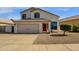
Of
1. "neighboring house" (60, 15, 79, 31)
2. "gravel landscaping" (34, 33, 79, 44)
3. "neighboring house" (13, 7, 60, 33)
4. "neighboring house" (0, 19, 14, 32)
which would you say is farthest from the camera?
"neighboring house" (0, 19, 14, 32)

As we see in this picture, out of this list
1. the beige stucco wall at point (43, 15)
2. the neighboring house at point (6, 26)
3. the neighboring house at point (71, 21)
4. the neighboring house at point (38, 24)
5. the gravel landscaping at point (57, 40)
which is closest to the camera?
the gravel landscaping at point (57, 40)

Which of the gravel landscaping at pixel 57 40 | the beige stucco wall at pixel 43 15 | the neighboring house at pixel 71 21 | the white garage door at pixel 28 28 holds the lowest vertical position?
the gravel landscaping at pixel 57 40

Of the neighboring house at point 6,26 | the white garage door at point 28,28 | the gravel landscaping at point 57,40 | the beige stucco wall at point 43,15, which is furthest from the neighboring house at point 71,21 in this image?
the neighboring house at point 6,26

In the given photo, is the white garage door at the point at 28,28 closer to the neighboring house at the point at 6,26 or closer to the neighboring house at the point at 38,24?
the neighboring house at the point at 38,24

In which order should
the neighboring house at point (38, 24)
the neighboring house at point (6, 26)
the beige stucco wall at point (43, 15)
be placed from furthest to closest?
the neighboring house at point (6, 26) → the beige stucco wall at point (43, 15) → the neighboring house at point (38, 24)

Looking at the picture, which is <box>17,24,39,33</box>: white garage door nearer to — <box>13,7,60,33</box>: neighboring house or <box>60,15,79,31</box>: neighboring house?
<box>13,7,60,33</box>: neighboring house

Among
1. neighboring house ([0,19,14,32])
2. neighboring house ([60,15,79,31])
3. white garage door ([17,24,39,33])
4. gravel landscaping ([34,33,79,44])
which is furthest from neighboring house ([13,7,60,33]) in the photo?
gravel landscaping ([34,33,79,44])

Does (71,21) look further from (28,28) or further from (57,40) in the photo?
(28,28)

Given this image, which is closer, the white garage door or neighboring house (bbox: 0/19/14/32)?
the white garage door

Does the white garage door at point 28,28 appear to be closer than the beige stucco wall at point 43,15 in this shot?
Yes

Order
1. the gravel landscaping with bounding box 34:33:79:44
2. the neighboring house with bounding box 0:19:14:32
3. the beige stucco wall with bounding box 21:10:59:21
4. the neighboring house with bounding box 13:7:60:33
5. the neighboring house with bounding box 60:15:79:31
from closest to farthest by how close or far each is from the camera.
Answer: the gravel landscaping with bounding box 34:33:79:44 < the neighboring house with bounding box 60:15:79:31 < the neighboring house with bounding box 13:7:60:33 < the beige stucco wall with bounding box 21:10:59:21 < the neighboring house with bounding box 0:19:14:32

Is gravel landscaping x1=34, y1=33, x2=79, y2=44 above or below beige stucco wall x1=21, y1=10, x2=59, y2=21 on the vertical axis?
below
